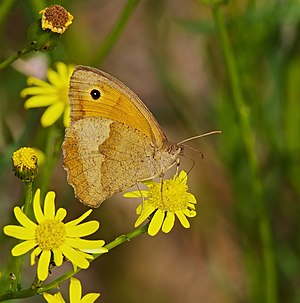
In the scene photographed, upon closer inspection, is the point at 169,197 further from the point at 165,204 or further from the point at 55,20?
the point at 55,20

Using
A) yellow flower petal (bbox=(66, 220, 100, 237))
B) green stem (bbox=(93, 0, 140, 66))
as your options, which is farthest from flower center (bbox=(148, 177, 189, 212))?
green stem (bbox=(93, 0, 140, 66))

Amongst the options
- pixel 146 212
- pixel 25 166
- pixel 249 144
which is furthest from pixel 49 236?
pixel 249 144

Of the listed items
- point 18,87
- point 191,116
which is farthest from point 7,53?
point 191,116

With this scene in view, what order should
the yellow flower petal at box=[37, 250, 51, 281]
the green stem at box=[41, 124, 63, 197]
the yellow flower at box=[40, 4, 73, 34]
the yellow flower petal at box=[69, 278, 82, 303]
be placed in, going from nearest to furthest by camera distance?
the yellow flower petal at box=[37, 250, 51, 281] → the yellow flower petal at box=[69, 278, 82, 303] → the yellow flower at box=[40, 4, 73, 34] → the green stem at box=[41, 124, 63, 197]

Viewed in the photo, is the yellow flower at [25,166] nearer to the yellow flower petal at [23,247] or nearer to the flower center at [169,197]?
the yellow flower petal at [23,247]

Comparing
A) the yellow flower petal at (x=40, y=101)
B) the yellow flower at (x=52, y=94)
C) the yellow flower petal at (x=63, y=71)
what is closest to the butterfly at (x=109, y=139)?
the yellow flower at (x=52, y=94)

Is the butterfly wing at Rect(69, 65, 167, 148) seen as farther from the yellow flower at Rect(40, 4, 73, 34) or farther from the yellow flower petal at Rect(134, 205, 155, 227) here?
the yellow flower petal at Rect(134, 205, 155, 227)
